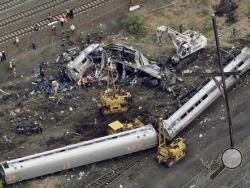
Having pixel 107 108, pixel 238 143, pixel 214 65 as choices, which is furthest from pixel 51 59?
pixel 238 143

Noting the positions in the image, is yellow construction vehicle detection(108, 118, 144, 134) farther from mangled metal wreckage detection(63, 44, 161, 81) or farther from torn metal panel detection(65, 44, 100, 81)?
torn metal panel detection(65, 44, 100, 81)

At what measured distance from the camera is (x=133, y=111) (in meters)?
61.1

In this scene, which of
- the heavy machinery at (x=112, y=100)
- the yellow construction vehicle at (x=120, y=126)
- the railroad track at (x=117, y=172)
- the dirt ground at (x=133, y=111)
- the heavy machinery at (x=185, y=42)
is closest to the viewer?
the railroad track at (x=117, y=172)

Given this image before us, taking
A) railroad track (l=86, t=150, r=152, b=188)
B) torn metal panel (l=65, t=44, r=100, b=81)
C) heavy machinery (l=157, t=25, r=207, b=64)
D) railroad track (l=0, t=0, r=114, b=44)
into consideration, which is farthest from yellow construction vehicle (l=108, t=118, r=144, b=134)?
railroad track (l=0, t=0, r=114, b=44)

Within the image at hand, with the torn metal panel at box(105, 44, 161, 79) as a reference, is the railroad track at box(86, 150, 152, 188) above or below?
below

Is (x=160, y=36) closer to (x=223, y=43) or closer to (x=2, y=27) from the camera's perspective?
(x=223, y=43)

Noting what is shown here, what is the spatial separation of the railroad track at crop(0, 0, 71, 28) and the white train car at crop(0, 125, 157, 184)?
20309 mm

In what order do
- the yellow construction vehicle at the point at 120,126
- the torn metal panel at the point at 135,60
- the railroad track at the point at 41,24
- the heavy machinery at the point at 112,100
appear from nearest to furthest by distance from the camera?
the yellow construction vehicle at the point at 120,126, the heavy machinery at the point at 112,100, the torn metal panel at the point at 135,60, the railroad track at the point at 41,24

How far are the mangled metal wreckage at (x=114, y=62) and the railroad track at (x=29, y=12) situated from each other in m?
10.1

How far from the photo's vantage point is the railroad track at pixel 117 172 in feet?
182

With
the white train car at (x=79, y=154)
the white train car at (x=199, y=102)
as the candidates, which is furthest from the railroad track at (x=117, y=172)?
the white train car at (x=199, y=102)

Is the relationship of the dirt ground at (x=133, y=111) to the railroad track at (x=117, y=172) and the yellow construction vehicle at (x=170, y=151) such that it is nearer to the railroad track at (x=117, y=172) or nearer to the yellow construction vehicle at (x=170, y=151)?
the railroad track at (x=117, y=172)

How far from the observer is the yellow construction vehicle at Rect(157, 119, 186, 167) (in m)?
56.2

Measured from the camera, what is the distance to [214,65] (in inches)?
2564
